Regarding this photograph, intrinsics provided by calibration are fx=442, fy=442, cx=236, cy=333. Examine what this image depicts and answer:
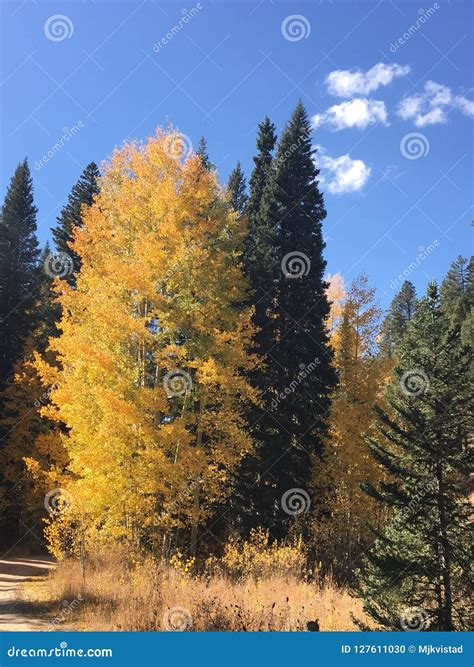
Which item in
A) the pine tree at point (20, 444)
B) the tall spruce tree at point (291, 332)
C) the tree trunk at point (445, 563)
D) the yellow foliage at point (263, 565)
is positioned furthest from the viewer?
the pine tree at point (20, 444)

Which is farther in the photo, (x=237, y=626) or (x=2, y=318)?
(x=2, y=318)

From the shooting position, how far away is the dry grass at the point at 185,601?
8.13 metres

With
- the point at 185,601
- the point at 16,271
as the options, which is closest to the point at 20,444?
the point at 16,271

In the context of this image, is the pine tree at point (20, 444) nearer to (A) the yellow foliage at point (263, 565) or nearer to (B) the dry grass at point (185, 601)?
(B) the dry grass at point (185, 601)

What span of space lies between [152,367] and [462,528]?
968 cm

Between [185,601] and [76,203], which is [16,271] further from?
[185,601]

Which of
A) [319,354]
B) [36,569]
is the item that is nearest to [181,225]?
[319,354]

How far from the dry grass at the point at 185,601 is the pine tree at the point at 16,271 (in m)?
16.7

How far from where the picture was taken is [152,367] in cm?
1459

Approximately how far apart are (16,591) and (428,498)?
11.5m

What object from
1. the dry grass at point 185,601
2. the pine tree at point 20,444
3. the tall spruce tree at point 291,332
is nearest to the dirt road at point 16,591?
the dry grass at point 185,601

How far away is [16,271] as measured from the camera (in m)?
27.2

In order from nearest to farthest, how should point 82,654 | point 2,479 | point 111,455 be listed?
point 82,654 → point 111,455 → point 2,479

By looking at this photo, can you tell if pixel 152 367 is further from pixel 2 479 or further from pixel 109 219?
pixel 2 479
